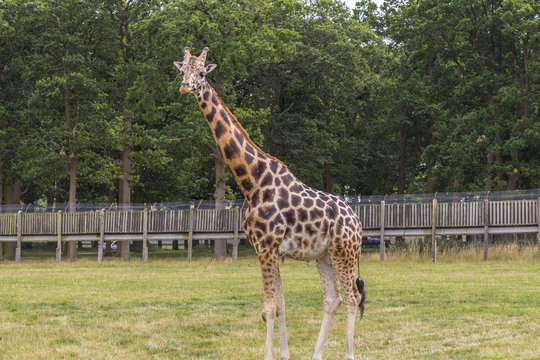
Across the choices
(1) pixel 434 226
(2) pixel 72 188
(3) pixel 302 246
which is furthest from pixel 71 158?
(3) pixel 302 246

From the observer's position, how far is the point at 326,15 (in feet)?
138

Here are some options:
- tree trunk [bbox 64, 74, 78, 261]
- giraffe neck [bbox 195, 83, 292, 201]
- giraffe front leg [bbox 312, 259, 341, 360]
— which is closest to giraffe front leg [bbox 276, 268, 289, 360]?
giraffe front leg [bbox 312, 259, 341, 360]

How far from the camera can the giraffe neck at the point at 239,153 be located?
9312mm

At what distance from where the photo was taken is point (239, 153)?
369 inches

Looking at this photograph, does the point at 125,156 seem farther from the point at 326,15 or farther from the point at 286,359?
the point at 286,359

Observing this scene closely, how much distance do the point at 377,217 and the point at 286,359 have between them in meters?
19.1

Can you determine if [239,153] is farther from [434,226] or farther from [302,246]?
[434,226]

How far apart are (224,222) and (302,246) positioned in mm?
20522

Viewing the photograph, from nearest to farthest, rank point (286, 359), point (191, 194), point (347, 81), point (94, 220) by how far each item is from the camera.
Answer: point (286, 359)
point (94, 220)
point (347, 81)
point (191, 194)

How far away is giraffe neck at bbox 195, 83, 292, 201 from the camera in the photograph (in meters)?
9.31

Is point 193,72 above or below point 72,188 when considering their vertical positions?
above

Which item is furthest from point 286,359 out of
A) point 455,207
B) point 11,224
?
point 11,224

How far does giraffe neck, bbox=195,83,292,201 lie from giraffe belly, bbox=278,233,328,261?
2.52ft

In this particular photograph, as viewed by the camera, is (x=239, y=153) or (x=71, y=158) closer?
(x=239, y=153)
